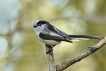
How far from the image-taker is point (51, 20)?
17.1 ft

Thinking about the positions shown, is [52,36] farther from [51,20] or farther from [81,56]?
[51,20]

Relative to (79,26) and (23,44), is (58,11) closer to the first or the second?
(79,26)

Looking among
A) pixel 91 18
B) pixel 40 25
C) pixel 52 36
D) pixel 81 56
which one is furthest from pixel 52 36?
pixel 91 18

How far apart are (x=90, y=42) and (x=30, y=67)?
1.07 metres

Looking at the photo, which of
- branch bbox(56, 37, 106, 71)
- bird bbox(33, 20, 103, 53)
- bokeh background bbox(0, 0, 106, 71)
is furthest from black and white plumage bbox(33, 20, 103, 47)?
bokeh background bbox(0, 0, 106, 71)

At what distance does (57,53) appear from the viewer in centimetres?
474

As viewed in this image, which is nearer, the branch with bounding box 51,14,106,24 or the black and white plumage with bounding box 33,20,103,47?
the black and white plumage with bounding box 33,20,103,47

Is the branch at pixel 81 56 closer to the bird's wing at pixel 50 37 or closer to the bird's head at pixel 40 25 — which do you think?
the bird's wing at pixel 50 37

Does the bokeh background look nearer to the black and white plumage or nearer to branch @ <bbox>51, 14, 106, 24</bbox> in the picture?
branch @ <bbox>51, 14, 106, 24</bbox>

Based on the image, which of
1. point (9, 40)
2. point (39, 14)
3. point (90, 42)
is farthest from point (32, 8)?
point (90, 42)

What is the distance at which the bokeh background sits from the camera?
4707mm

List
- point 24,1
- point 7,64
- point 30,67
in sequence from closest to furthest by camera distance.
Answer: point 7,64
point 30,67
point 24,1

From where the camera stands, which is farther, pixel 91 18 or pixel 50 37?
pixel 91 18

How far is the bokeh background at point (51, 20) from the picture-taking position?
4707mm
